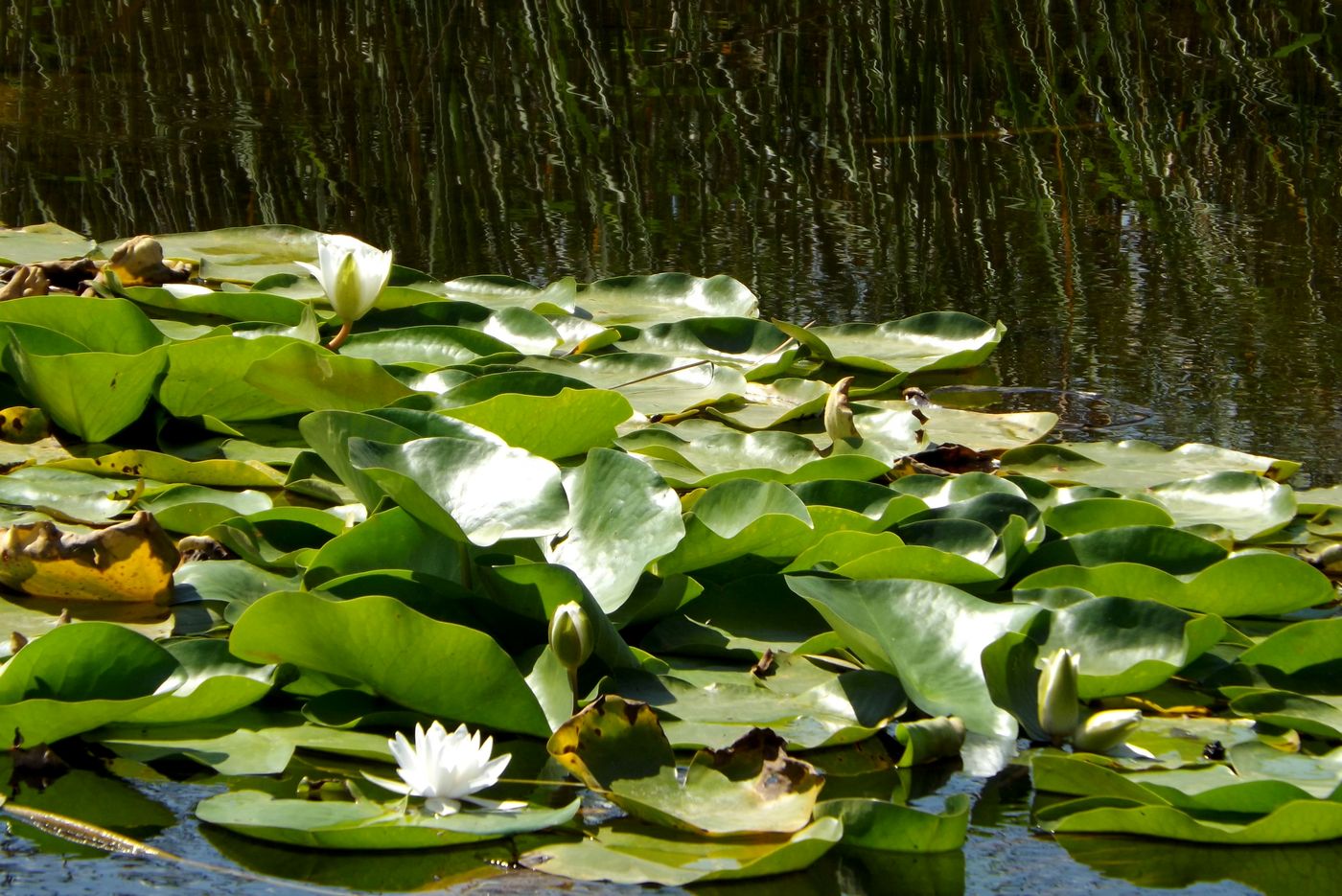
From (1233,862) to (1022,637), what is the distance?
9.5 inches

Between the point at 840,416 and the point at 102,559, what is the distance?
884 millimetres

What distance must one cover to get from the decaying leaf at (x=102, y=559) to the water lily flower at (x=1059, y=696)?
2.50 ft

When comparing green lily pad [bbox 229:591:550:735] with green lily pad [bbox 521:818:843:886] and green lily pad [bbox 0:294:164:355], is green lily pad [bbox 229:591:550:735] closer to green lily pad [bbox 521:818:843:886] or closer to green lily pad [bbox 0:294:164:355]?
green lily pad [bbox 521:818:843:886]

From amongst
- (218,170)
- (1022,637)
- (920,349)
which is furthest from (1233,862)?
(218,170)

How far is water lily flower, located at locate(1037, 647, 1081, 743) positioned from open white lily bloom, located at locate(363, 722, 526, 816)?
1.39ft

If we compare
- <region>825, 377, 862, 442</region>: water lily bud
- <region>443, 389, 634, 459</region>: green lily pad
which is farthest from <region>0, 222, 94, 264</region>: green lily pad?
<region>825, 377, 862, 442</region>: water lily bud

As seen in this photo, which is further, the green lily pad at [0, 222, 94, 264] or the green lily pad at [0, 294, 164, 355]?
the green lily pad at [0, 222, 94, 264]

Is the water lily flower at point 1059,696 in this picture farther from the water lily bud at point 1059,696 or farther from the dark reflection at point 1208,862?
the dark reflection at point 1208,862

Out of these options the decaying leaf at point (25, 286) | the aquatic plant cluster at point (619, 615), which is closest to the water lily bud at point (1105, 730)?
the aquatic plant cluster at point (619, 615)

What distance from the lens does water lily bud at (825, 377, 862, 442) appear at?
6.20 feet

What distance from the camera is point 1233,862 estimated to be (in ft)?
3.54

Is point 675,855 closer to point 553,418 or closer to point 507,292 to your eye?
point 553,418

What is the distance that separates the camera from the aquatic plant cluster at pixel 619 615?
1.11 metres

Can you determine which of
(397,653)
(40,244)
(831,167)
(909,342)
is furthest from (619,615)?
(831,167)
